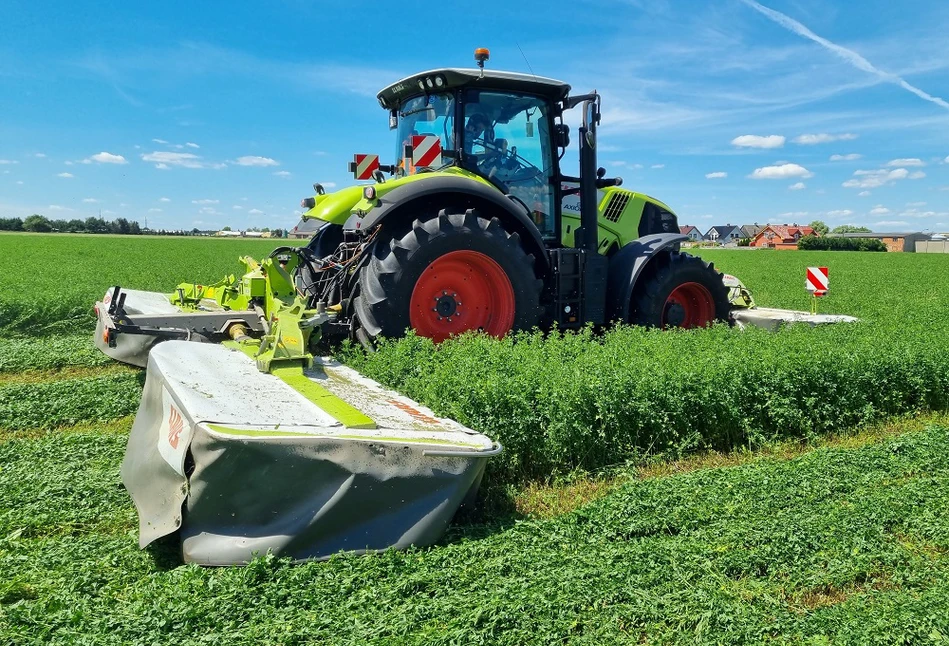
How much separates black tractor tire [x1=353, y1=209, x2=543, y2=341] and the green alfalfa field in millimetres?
345

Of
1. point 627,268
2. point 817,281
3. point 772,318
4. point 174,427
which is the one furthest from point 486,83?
point 817,281

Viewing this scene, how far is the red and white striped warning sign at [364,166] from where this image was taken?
6.99 metres

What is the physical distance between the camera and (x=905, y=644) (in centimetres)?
259

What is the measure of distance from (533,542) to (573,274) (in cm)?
372

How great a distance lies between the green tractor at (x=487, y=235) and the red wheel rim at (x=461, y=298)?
0.04 feet

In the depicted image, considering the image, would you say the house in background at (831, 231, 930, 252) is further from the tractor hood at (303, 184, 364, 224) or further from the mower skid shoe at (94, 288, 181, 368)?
the mower skid shoe at (94, 288, 181, 368)

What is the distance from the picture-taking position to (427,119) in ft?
21.9

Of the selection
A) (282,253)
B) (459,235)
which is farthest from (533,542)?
(282,253)

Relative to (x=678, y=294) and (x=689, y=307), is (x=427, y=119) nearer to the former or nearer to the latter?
(x=678, y=294)

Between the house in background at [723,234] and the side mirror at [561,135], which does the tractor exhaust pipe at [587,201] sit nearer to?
the side mirror at [561,135]

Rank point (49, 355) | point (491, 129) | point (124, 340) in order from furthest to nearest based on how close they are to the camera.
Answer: point (49, 355) < point (491, 129) < point (124, 340)

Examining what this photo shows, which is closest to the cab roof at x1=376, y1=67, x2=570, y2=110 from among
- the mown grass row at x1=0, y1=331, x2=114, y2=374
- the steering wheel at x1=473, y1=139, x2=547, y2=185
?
the steering wheel at x1=473, y1=139, x2=547, y2=185

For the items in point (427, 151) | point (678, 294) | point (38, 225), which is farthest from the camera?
point (38, 225)

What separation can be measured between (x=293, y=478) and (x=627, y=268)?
4.83 m
